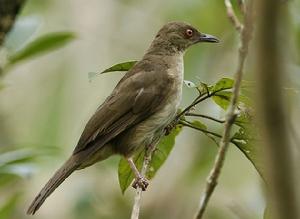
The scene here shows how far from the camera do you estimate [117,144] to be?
5.18m

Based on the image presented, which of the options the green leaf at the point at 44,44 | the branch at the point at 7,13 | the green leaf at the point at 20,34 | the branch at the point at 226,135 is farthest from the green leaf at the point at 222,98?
the green leaf at the point at 44,44

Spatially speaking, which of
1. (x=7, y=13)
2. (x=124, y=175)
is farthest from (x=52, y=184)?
(x=7, y=13)

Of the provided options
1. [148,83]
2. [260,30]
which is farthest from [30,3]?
[260,30]

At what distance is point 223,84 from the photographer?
3.64 metres

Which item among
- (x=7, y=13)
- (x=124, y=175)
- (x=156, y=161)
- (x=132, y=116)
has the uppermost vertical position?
(x=7, y=13)

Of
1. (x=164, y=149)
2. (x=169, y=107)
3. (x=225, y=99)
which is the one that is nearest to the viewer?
(x=225, y=99)

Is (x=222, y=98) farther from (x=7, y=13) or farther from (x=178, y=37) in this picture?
(x=178, y=37)

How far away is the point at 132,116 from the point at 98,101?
11.7 ft

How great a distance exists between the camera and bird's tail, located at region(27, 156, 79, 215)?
448 centimetres

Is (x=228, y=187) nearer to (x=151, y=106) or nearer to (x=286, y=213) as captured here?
(x=151, y=106)

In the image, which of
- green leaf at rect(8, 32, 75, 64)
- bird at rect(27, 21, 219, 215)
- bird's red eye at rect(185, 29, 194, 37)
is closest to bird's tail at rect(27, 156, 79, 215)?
bird at rect(27, 21, 219, 215)

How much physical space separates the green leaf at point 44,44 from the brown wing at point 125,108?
51cm

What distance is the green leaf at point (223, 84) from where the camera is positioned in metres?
3.59

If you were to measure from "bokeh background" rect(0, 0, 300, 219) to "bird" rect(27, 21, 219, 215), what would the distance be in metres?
0.44
